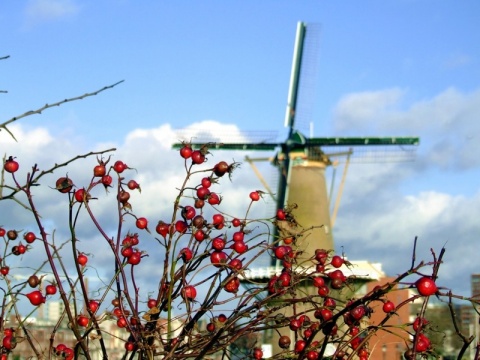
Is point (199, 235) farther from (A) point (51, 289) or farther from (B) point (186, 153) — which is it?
(A) point (51, 289)

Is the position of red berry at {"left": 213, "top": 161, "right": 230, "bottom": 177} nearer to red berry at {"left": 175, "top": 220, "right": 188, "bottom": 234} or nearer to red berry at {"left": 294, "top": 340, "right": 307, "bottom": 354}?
red berry at {"left": 175, "top": 220, "right": 188, "bottom": 234}

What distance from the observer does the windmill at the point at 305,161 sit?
123 feet

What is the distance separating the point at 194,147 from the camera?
14.2 ft

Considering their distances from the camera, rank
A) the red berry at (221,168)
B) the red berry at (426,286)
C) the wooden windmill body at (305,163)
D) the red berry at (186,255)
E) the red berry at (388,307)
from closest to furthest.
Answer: the red berry at (426,286) → the red berry at (388,307) → the red berry at (186,255) → the red berry at (221,168) → the wooden windmill body at (305,163)

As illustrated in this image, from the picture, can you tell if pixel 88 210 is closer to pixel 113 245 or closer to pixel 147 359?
pixel 113 245

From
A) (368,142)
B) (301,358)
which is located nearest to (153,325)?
(301,358)

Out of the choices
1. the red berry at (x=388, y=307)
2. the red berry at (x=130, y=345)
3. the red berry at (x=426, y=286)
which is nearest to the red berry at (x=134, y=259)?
the red berry at (x=130, y=345)

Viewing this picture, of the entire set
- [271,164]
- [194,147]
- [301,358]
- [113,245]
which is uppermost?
[271,164]

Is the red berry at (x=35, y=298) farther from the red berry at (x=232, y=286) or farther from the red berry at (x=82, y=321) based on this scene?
the red berry at (x=232, y=286)

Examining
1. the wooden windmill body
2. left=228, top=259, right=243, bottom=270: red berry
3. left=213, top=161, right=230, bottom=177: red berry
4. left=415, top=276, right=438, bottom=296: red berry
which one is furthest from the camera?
the wooden windmill body

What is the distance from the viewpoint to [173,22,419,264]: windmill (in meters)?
37.4

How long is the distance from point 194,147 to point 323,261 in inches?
33.5

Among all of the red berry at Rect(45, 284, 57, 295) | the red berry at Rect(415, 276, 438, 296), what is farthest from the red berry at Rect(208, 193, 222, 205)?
the red berry at Rect(415, 276, 438, 296)

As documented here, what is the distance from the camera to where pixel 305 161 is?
3881cm
